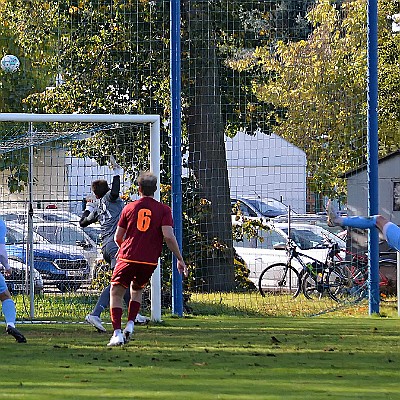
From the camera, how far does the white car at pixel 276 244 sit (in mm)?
18266

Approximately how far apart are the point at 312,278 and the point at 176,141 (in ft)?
12.4

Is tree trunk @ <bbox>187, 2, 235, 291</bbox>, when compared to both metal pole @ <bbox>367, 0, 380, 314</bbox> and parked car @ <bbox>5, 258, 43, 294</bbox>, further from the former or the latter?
parked car @ <bbox>5, 258, 43, 294</bbox>

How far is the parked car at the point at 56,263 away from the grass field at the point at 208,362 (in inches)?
85.5

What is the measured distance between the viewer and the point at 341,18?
21.5 metres

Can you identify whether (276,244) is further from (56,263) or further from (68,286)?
(68,286)

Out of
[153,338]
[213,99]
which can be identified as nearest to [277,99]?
[213,99]

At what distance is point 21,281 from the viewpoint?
17266 millimetres

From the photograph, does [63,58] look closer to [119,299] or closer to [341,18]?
[341,18]

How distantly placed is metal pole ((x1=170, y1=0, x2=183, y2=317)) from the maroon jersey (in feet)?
14.3

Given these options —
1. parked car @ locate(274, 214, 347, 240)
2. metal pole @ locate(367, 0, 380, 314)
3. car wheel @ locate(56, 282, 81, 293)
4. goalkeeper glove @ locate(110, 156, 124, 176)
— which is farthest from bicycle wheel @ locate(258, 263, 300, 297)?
car wheel @ locate(56, 282, 81, 293)

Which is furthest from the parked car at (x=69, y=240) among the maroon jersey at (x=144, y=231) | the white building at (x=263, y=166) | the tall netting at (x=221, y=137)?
the maroon jersey at (x=144, y=231)

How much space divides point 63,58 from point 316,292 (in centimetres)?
565

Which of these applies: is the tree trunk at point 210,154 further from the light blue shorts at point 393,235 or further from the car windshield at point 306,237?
the light blue shorts at point 393,235

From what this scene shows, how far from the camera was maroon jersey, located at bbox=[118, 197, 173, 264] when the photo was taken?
1164cm
